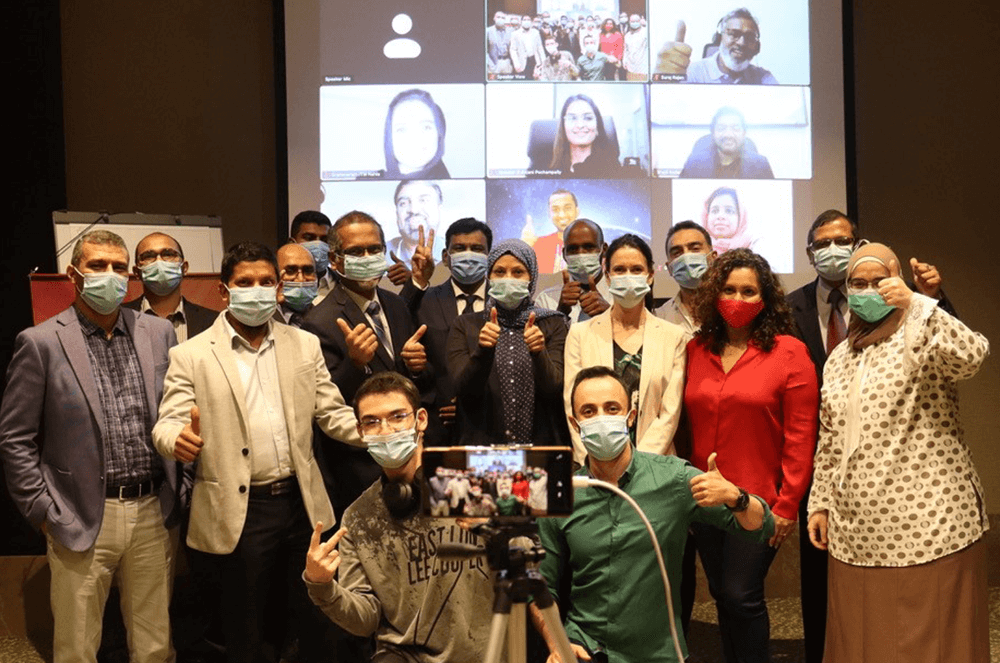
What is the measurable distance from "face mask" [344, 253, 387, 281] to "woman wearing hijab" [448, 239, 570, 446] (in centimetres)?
38

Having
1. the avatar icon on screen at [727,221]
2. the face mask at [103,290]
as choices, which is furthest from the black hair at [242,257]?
the avatar icon on screen at [727,221]

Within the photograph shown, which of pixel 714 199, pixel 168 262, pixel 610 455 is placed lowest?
pixel 610 455

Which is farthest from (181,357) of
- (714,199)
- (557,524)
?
(714,199)

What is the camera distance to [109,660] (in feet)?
15.0

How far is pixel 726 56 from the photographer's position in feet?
19.3

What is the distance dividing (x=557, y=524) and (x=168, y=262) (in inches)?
84.9

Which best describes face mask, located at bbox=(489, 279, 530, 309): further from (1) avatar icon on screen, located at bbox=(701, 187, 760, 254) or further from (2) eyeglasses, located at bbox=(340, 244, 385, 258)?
(1) avatar icon on screen, located at bbox=(701, 187, 760, 254)

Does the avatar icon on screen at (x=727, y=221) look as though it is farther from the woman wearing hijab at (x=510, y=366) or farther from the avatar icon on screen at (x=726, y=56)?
the woman wearing hijab at (x=510, y=366)

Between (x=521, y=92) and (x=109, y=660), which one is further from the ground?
(x=521, y=92)

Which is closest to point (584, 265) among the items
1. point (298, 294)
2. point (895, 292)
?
point (298, 294)

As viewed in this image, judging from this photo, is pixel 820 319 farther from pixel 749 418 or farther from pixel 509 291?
pixel 509 291

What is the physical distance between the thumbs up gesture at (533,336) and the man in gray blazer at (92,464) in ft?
4.21

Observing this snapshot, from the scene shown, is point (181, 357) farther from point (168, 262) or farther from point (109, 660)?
point (109, 660)

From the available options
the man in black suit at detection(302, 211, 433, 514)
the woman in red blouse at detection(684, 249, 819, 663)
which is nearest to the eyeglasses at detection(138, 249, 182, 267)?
the man in black suit at detection(302, 211, 433, 514)
